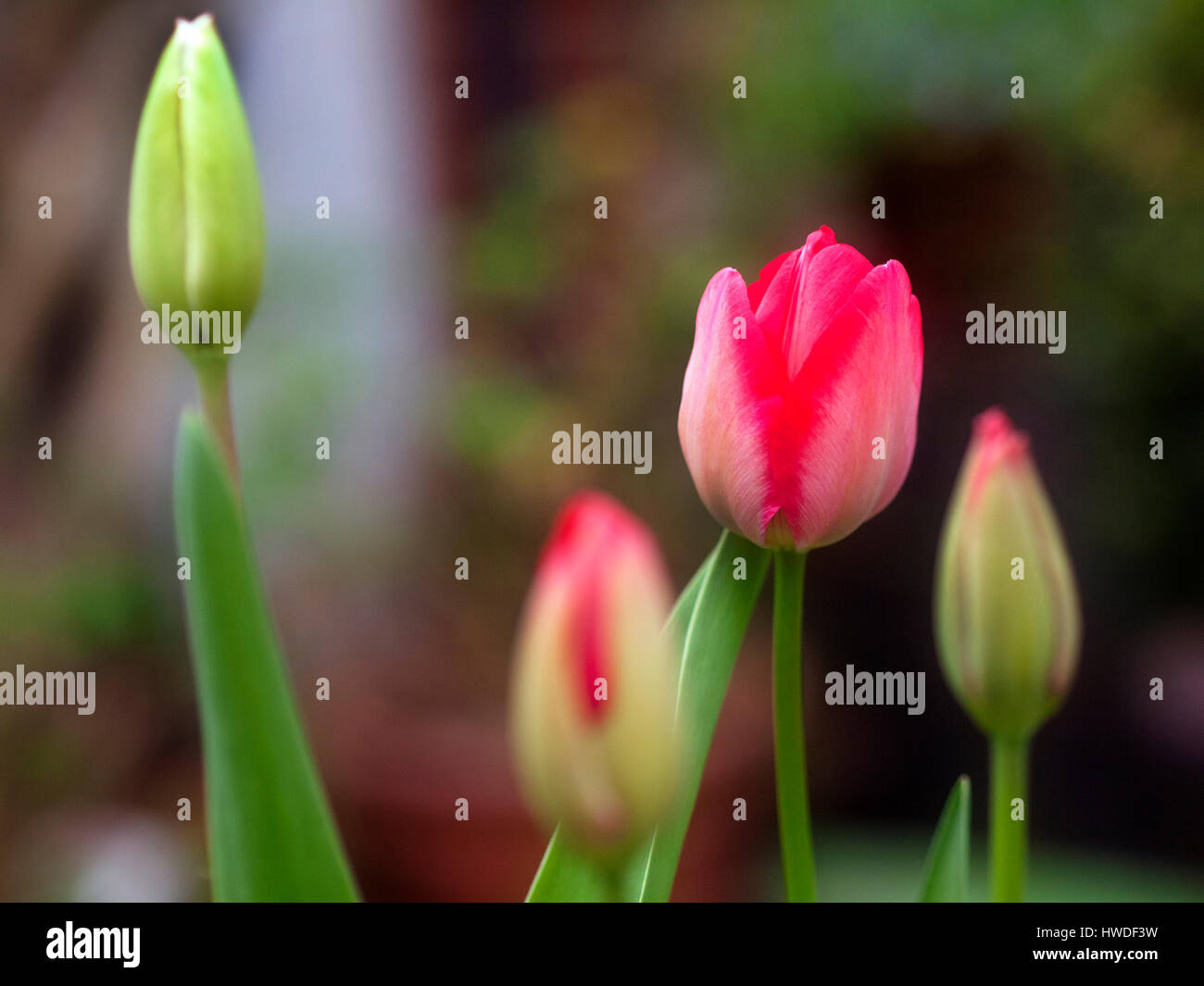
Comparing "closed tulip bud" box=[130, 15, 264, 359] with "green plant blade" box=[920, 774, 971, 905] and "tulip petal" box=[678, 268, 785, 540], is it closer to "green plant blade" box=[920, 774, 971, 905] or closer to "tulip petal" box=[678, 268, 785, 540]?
"tulip petal" box=[678, 268, 785, 540]

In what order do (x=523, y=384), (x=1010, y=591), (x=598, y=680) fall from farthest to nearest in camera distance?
(x=523, y=384)
(x=1010, y=591)
(x=598, y=680)

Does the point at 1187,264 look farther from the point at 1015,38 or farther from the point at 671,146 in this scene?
the point at 671,146

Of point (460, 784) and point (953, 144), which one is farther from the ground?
point (953, 144)

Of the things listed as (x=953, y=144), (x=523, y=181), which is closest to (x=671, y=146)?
(x=523, y=181)

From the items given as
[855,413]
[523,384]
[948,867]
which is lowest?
[948,867]

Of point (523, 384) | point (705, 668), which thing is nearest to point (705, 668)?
point (705, 668)

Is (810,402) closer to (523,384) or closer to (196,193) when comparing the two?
(196,193)
